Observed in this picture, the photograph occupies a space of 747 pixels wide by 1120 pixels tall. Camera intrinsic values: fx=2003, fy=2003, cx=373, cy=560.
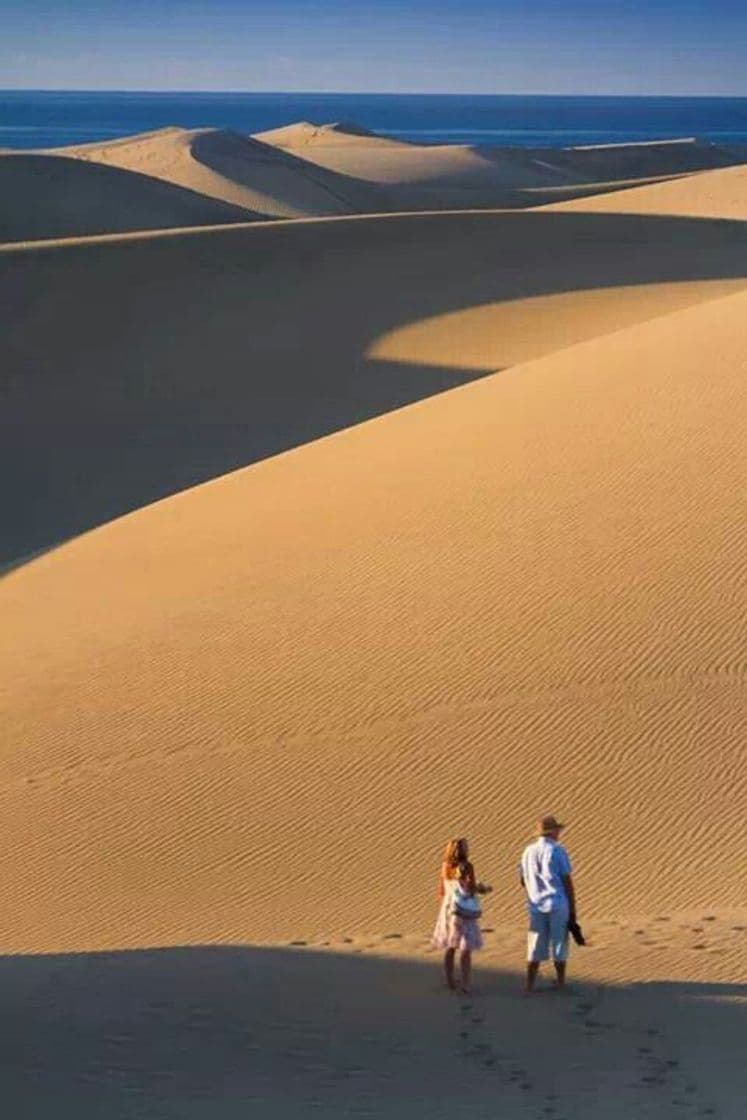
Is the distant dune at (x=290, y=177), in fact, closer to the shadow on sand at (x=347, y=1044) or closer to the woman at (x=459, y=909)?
the shadow on sand at (x=347, y=1044)

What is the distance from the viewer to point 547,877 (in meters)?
8.26

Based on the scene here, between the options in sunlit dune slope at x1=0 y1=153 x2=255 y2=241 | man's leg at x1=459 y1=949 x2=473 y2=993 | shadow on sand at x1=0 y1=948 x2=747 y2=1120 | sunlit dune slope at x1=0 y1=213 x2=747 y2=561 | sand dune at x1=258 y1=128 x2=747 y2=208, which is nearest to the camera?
shadow on sand at x1=0 y1=948 x2=747 y2=1120

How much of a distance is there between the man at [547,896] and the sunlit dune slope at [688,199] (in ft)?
141

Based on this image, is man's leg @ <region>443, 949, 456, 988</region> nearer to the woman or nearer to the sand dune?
the woman

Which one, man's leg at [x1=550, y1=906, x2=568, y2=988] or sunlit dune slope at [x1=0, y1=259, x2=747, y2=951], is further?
sunlit dune slope at [x1=0, y1=259, x2=747, y2=951]

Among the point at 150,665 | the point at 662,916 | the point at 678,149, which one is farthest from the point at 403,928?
the point at 678,149

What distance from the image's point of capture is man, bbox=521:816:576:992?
8.25 meters

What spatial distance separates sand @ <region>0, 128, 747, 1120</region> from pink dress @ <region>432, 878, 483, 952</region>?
0.26 meters

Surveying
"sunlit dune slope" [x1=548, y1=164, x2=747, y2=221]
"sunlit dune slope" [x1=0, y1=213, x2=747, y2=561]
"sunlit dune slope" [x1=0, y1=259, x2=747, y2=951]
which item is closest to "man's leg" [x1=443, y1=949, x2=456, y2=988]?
"sunlit dune slope" [x1=0, y1=259, x2=747, y2=951]

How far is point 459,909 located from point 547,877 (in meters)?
→ 0.39

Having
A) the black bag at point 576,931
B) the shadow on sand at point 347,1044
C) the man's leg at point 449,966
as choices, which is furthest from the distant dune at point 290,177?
the man's leg at point 449,966

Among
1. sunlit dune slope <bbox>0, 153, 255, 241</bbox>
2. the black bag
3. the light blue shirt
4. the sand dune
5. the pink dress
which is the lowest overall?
the black bag

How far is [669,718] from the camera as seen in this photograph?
12039 millimetres

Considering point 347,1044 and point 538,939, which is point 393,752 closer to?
point 538,939
